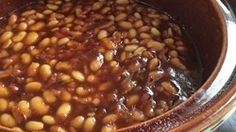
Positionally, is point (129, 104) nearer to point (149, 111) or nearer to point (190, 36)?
point (149, 111)

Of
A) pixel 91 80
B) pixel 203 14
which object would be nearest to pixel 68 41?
pixel 91 80

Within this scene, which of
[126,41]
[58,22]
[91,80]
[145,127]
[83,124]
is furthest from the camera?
[58,22]

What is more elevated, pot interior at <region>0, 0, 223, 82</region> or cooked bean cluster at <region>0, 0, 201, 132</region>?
→ pot interior at <region>0, 0, 223, 82</region>

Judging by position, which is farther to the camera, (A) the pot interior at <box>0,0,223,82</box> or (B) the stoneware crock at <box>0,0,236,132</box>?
(A) the pot interior at <box>0,0,223,82</box>

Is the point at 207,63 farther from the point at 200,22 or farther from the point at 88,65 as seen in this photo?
the point at 88,65

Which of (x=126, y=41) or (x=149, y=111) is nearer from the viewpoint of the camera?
(x=149, y=111)
